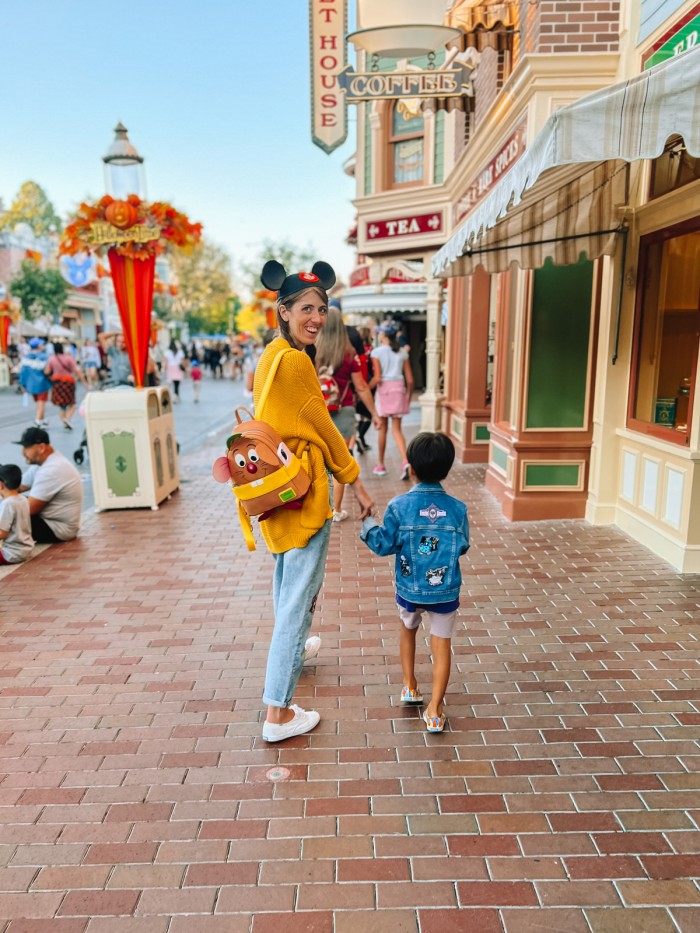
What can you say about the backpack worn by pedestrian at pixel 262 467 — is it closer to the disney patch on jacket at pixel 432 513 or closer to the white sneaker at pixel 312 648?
the disney patch on jacket at pixel 432 513

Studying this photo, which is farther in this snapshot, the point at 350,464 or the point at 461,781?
the point at 350,464

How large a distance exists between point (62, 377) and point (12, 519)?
804cm

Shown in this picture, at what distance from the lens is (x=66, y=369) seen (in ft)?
41.1

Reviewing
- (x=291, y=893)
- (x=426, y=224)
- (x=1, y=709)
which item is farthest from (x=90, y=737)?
(x=426, y=224)

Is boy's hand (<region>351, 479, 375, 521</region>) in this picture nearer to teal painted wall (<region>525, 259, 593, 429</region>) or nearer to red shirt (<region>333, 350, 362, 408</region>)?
red shirt (<region>333, 350, 362, 408</region>)

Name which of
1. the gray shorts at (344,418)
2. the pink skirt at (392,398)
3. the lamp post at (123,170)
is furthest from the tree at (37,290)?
the gray shorts at (344,418)

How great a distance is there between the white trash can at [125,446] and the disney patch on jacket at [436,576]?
4773mm

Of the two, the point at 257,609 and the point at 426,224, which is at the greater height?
the point at 426,224

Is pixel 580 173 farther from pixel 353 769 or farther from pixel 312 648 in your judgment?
pixel 353 769

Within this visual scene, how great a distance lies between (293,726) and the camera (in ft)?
9.53

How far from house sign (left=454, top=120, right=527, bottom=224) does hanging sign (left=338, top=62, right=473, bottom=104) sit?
2.68 ft

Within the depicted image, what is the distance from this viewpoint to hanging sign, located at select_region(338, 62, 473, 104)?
6.72m

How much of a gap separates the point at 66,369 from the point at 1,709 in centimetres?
1043

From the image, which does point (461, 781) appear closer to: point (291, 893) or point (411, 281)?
point (291, 893)
